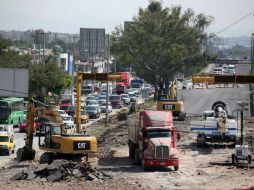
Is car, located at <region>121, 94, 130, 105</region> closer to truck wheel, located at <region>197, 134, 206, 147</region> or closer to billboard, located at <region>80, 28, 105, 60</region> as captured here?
billboard, located at <region>80, 28, 105, 60</region>

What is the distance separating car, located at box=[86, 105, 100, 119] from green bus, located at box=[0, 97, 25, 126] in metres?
7.49

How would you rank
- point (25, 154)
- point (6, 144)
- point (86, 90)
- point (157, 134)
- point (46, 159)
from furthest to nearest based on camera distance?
point (86, 90), point (6, 144), point (25, 154), point (46, 159), point (157, 134)

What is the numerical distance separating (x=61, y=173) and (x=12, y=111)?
43.9 m

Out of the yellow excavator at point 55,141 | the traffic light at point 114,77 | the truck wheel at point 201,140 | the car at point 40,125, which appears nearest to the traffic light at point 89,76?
the traffic light at point 114,77

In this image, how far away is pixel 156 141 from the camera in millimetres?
42750

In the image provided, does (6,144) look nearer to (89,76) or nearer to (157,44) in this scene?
(89,76)

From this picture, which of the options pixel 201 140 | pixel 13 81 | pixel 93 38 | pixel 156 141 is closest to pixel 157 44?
pixel 93 38

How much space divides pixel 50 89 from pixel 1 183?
70.4 metres

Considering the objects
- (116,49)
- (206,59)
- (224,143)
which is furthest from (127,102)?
(224,143)

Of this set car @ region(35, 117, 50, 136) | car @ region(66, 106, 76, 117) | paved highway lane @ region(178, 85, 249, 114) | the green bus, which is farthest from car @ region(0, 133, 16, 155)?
paved highway lane @ region(178, 85, 249, 114)

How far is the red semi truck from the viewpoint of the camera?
42.3 metres

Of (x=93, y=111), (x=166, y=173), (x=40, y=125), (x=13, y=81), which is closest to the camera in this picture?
(x=166, y=173)

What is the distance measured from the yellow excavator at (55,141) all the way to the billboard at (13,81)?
19.0 meters

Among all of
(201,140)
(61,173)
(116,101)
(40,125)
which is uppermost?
(116,101)
